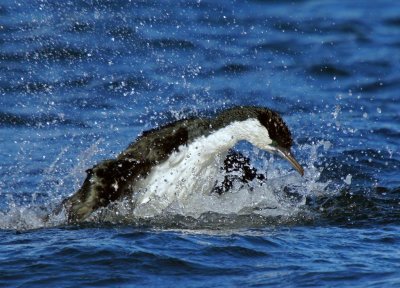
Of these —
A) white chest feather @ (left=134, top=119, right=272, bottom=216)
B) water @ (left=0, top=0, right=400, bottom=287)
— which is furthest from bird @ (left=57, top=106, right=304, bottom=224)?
water @ (left=0, top=0, right=400, bottom=287)

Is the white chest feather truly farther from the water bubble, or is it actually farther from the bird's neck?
the water bubble

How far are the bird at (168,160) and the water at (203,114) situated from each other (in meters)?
0.18

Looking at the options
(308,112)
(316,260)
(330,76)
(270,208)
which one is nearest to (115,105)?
(308,112)

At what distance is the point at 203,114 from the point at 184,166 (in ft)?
16.0

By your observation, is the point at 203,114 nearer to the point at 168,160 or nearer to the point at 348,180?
the point at 348,180

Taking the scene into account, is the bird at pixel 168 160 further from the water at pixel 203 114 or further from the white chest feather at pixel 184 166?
the water at pixel 203 114

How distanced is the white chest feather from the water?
170 mm

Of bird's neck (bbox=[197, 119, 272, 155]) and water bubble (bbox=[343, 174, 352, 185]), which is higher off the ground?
bird's neck (bbox=[197, 119, 272, 155])

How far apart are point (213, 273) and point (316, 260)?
0.90 metres

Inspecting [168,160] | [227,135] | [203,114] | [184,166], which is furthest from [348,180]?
[203,114]

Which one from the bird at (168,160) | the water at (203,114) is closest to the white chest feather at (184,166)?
the bird at (168,160)

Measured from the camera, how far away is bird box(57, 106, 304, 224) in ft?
33.8

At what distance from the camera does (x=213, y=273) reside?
8.76 m

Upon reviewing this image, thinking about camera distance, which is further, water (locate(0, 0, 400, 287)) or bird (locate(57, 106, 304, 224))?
bird (locate(57, 106, 304, 224))
